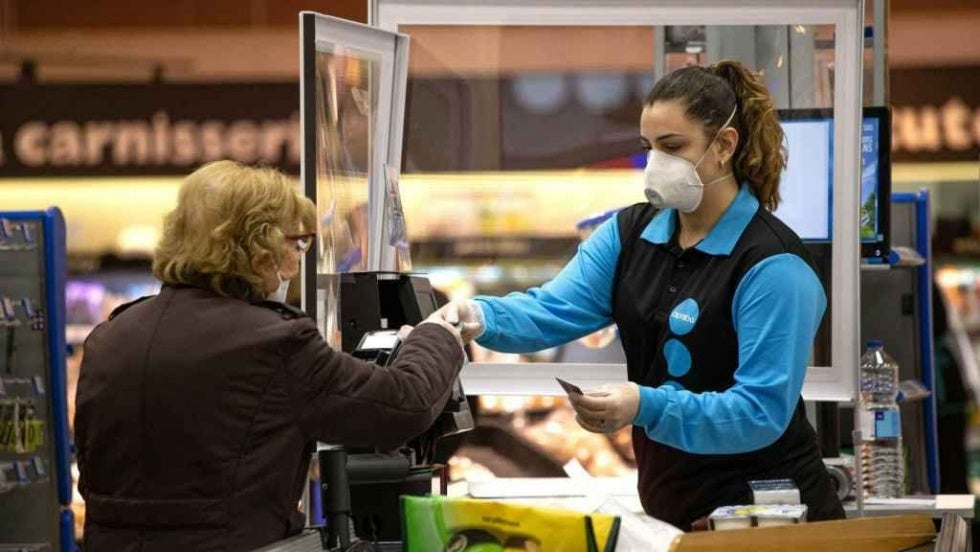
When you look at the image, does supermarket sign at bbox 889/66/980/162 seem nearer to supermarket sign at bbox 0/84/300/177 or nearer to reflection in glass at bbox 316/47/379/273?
supermarket sign at bbox 0/84/300/177

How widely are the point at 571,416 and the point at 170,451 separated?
4.02 m

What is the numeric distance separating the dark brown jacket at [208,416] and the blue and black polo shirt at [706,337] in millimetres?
→ 691

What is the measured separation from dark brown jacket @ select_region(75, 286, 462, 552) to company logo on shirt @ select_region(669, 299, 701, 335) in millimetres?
753

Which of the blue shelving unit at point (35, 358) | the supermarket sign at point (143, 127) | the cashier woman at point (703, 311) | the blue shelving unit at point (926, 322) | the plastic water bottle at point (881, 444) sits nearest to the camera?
the cashier woman at point (703, 311)

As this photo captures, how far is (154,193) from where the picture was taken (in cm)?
771

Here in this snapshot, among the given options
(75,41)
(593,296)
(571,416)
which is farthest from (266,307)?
(75,41)

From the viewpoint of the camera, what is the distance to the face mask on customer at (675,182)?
2.99 metres

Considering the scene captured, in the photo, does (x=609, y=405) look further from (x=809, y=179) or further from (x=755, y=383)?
(x=809, y=179)

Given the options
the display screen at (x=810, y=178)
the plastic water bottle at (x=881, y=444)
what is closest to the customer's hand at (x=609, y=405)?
the display screen at (x=810, y=178)

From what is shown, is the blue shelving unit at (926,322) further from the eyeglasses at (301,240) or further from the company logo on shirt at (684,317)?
the eyeglasses at (301,240)

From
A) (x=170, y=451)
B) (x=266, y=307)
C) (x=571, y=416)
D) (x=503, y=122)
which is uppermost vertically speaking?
(x=503, y=122)

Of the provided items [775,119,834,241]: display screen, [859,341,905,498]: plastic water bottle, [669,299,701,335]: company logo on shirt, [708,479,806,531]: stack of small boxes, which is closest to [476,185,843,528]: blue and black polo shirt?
[669,299,701,335]: company logo on shirt

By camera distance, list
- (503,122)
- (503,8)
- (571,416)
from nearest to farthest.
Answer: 1. (503,8)
2. (503,122)
3. (571,416)

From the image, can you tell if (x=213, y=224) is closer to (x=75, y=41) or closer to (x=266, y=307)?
(x=266, y=307)
